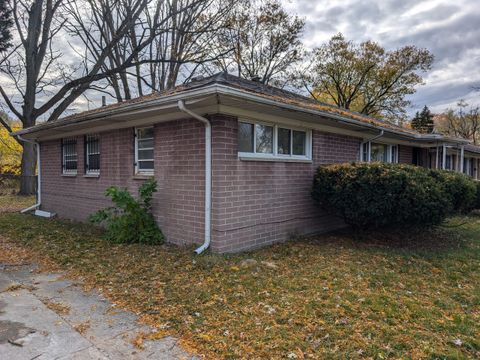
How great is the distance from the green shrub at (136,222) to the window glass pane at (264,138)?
7.16ft

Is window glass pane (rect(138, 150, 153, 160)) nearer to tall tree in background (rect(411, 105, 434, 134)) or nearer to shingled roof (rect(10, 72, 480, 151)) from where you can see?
shingled roof (rect(10, 72, 480, 151))

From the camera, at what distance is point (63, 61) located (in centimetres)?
1681

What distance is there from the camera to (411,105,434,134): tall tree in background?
120 feet

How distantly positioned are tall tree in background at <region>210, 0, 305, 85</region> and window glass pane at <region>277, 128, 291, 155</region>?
14.7 meters

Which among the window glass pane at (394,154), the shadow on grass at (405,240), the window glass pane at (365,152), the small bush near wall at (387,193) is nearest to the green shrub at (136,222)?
the shadow on grass at (405,240)

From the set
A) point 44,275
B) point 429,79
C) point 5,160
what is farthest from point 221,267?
point 429,79

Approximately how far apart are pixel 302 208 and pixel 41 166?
8.90 meters

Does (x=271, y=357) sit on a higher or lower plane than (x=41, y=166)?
lower

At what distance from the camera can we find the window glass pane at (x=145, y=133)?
708 centimetres

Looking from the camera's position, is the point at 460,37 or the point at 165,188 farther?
the point at 460,37

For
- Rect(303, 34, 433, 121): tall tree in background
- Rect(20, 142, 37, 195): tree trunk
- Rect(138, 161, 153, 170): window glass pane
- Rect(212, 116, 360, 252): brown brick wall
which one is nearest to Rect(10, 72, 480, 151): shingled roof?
Rect(212, 116, 360, 252): brown brick wall

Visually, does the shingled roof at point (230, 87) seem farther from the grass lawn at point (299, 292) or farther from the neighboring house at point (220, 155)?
the grass lawn at point (299, 292)

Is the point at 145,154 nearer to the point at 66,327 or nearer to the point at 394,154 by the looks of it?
the point at 66,327

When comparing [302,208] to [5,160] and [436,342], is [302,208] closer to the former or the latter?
[436,342]
